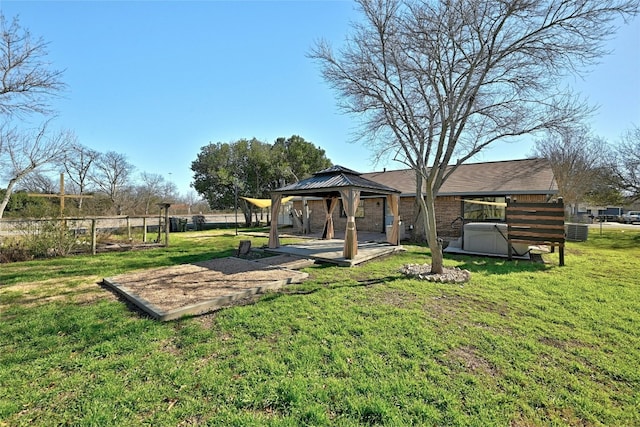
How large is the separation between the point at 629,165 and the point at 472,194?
14.7 meters

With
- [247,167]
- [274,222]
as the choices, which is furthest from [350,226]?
[247,167]

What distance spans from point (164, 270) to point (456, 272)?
23.9 feet

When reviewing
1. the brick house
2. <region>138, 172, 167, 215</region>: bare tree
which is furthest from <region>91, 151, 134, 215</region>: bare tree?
the brick house

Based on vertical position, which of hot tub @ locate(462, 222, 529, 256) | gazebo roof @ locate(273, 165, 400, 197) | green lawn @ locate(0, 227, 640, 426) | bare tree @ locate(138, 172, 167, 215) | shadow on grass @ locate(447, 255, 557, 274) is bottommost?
green lawn @ locate(0, 227, 640, 426)

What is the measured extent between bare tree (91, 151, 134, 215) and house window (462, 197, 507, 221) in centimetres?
3000

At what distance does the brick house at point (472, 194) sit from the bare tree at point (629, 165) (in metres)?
9.52

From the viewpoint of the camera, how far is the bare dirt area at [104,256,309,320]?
15.1 ft

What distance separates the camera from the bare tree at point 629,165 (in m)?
19.0

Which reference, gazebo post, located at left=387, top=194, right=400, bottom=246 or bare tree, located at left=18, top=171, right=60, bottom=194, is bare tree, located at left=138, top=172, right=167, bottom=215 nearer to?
bare tree, located at left=18, top=171, right=60, bottom=194

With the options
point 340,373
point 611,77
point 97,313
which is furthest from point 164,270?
point 611,77

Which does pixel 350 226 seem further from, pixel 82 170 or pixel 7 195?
pixel 82 170

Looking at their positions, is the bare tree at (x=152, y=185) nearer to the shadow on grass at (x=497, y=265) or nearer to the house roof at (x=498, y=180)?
the house roof at (x=498, y=180)

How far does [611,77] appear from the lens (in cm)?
693

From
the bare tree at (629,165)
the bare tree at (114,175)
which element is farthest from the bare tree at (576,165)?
the bare tree at (114,175)
